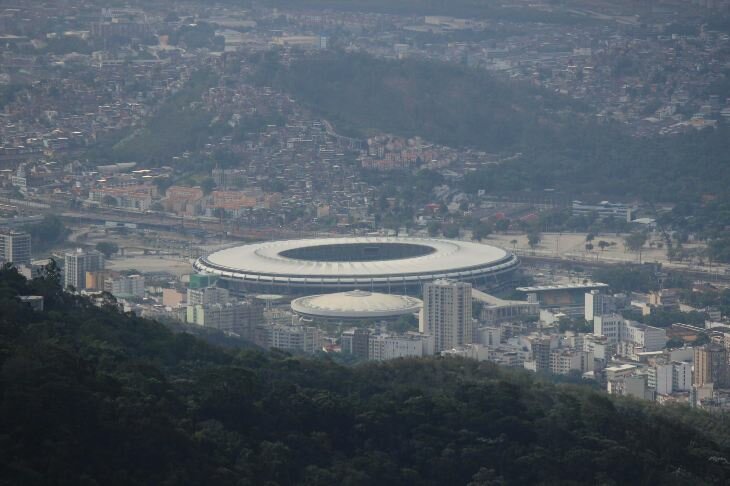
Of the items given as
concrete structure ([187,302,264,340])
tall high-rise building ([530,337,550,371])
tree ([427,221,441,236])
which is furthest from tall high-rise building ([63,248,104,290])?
tall high-rise building ([530,337,550,371])

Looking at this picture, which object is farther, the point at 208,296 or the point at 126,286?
the point at 126,286

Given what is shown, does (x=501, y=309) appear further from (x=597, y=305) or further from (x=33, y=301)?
(x=33, y=301)

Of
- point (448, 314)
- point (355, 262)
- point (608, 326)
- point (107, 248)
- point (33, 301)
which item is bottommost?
point (107, 248)

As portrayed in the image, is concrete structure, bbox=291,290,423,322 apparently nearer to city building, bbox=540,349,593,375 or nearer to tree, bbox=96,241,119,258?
city building, bbox=540,349,593,375

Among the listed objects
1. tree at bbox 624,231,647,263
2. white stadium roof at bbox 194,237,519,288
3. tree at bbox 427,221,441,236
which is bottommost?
tree at bbox 427,221,441,236

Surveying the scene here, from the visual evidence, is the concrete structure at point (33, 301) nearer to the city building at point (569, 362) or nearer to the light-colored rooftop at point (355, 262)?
the city building at point (569, 362)

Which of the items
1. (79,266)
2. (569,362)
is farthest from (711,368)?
(79,266)

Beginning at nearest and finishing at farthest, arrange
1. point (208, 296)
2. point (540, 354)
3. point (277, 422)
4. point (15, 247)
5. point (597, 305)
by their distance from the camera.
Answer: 1. point (277, 422)
2. point (540, 354)
3. point (597, 305)
4. point (208, 296)
5. point (15, 247)
